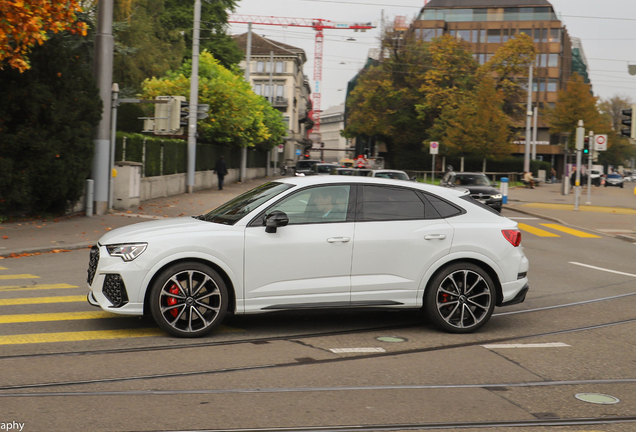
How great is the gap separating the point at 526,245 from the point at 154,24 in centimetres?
3326

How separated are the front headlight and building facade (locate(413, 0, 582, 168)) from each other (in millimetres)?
83137

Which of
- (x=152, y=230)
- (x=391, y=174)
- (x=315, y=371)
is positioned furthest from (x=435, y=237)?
(x=391, y=174)

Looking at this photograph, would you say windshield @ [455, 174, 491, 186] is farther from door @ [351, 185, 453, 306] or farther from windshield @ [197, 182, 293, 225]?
windshield @ [197, 182, 293, 225]

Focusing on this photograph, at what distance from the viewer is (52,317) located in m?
7.59

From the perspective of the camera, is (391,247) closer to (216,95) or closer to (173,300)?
(173,300)

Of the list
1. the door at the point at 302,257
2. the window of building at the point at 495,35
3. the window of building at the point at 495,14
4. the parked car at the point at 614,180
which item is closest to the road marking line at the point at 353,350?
the door at the point at 302,257

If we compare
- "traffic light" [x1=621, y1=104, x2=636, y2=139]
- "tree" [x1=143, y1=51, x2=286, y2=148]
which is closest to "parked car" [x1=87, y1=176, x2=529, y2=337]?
"traffic light" [x1=621, y1=104, x2=636, y2=139]

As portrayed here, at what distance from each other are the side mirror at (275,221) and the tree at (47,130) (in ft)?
36.8

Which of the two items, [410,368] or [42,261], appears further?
[42,261]

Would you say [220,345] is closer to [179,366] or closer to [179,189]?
[179,366]

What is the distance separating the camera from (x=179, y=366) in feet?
18.9

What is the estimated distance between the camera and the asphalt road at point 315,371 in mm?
4641

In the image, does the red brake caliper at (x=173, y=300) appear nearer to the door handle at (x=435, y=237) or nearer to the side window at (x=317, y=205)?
the side window at (x=317, y=205)

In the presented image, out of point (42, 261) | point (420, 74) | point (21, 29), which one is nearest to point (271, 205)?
point (42, 261)
